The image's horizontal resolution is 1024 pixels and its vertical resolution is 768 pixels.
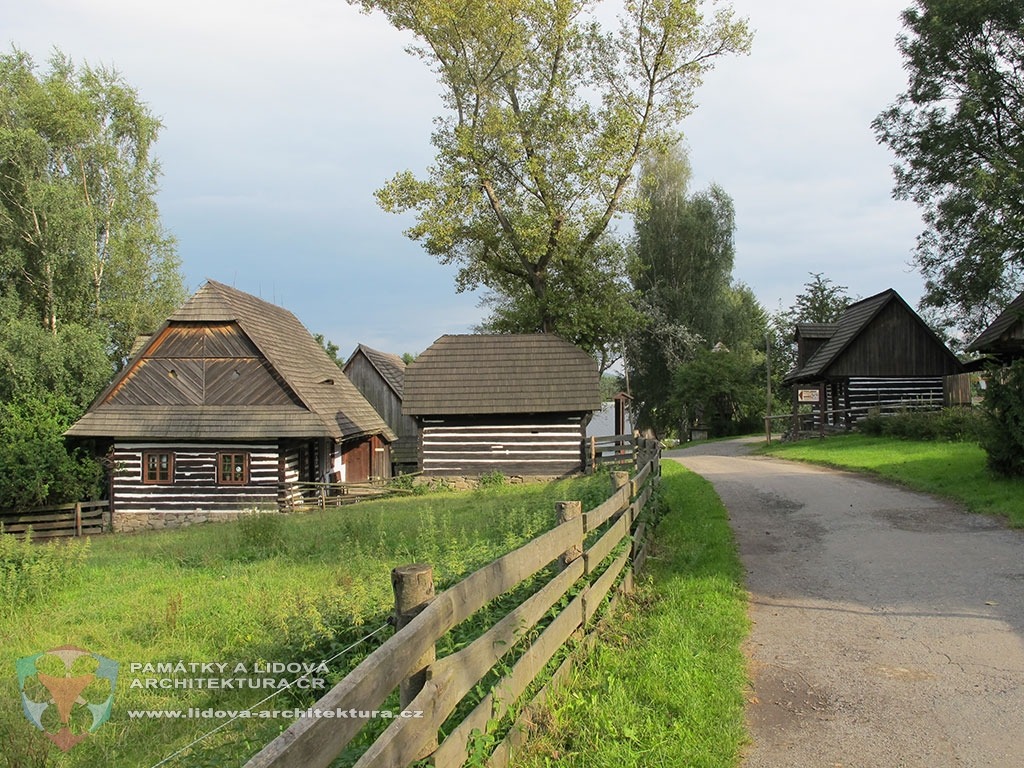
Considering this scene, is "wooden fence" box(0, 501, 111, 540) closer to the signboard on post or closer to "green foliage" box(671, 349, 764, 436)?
the signboard on post

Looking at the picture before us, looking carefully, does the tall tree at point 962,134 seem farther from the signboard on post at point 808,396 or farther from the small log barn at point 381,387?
the small log barn at point 381,387

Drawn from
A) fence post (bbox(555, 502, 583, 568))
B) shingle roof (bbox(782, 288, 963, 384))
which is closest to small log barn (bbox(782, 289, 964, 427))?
shingle roof (bbox(782, 288, 963, 384))

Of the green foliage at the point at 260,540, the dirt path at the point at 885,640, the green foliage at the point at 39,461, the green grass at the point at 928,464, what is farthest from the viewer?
the green foliage at the point at 39,461

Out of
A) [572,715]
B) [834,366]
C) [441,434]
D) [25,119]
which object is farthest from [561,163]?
[572,715]

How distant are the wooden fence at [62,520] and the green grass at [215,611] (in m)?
13.1

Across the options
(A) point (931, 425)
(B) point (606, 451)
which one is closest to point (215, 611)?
(B) point (606, 451)

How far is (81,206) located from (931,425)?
33222mm

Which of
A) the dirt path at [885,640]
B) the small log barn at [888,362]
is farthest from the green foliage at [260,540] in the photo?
the small log barn at [888,362]

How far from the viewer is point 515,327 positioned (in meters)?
34.5

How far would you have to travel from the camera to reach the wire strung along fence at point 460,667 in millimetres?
2494

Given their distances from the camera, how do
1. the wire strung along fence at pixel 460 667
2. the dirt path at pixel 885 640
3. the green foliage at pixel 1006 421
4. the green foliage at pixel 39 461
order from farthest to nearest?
the green foliage at pixel 39 461 → the green foliage at pixel 1006 421 → the dirt path at pixel 885 640 → the wire strung along fence at pixel 460 667

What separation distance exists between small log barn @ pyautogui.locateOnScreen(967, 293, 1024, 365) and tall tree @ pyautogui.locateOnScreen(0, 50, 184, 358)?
107ft

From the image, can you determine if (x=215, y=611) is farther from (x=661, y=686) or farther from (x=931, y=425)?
(x=931, y=425)

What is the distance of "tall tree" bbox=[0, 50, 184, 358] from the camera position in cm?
3088
